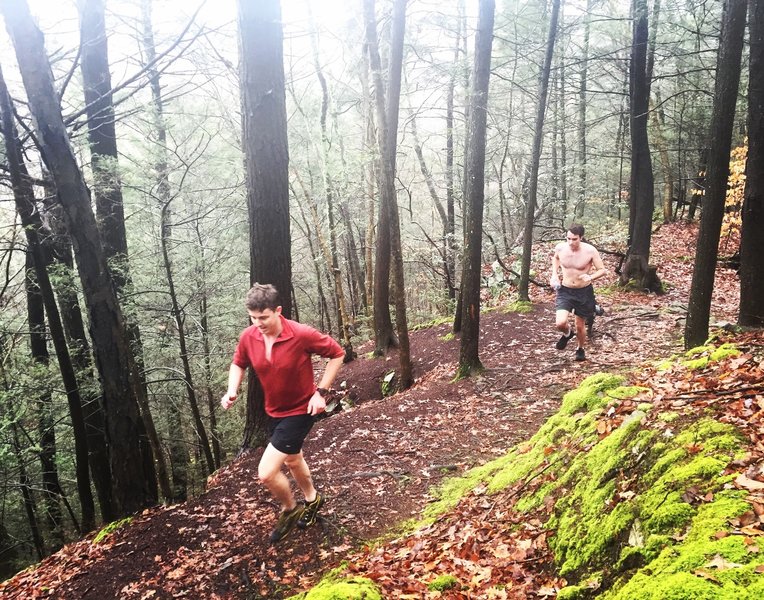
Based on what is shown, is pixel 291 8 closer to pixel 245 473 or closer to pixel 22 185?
pixel 22 185

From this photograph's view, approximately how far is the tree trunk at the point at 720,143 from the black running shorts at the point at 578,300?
8.11ft

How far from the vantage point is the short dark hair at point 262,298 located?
4.08 m

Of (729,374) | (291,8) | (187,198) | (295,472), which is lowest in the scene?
(295,472)

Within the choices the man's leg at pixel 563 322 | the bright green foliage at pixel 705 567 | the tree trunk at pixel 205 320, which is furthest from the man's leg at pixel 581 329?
the tree trunk at pixel 205 320

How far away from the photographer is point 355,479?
5852mm

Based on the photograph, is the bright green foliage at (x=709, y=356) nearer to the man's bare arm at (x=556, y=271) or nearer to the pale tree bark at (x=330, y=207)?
the man's bare arm at (x=556, y=271)

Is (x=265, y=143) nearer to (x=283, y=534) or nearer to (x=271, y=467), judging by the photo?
(x=271, y=467)

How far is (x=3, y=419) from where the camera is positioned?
8.19 meters

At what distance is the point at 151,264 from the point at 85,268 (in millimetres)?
5261

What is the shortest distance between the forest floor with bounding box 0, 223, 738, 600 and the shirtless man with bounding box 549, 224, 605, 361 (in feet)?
3.14

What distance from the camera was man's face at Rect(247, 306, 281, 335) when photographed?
412cm

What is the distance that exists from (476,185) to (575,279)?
2324mm

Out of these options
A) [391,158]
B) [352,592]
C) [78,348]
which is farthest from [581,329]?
[78,348]

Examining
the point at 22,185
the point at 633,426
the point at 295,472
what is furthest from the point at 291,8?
the point at 633,426
